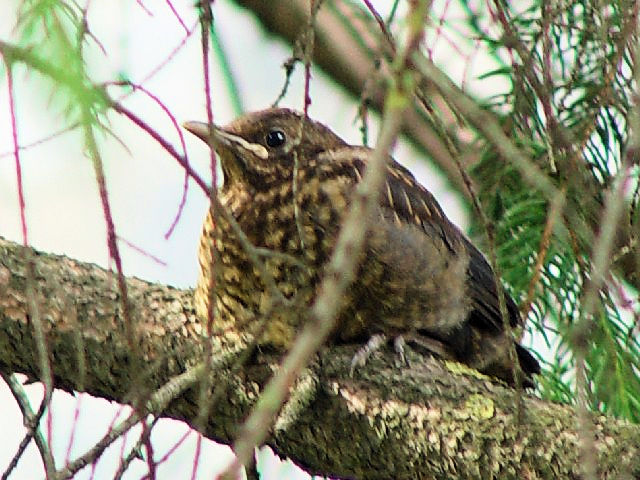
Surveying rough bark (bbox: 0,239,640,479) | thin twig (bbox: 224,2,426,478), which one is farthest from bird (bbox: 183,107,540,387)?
thin twig (bbox: 224,2,426,478)

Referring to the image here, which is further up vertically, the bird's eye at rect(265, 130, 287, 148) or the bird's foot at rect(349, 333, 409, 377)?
the bird's eye at rect(265, 130, 287, 148)

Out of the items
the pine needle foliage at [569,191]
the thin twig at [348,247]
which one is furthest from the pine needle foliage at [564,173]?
the thin twig at [348,247]

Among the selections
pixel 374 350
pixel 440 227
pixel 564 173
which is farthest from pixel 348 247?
pixel 440 227

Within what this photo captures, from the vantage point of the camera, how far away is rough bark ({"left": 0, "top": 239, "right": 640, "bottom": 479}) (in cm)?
238

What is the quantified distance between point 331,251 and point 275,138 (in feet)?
1.89

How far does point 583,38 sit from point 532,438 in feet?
2.66

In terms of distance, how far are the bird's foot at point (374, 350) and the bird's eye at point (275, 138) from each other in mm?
705

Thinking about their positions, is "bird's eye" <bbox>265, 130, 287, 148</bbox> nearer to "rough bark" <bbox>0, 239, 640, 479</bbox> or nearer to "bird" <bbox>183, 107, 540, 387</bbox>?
"bird" <bbox>183, 107, 540, 387</bbox>

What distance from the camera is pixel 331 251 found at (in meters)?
2.78

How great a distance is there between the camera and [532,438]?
2.34m

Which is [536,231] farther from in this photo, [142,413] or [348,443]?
[142,413]

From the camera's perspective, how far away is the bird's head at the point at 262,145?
3.20 m

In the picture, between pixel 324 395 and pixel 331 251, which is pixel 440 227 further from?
pixel 324 395

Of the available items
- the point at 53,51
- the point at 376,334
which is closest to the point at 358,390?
the point at 376,334
